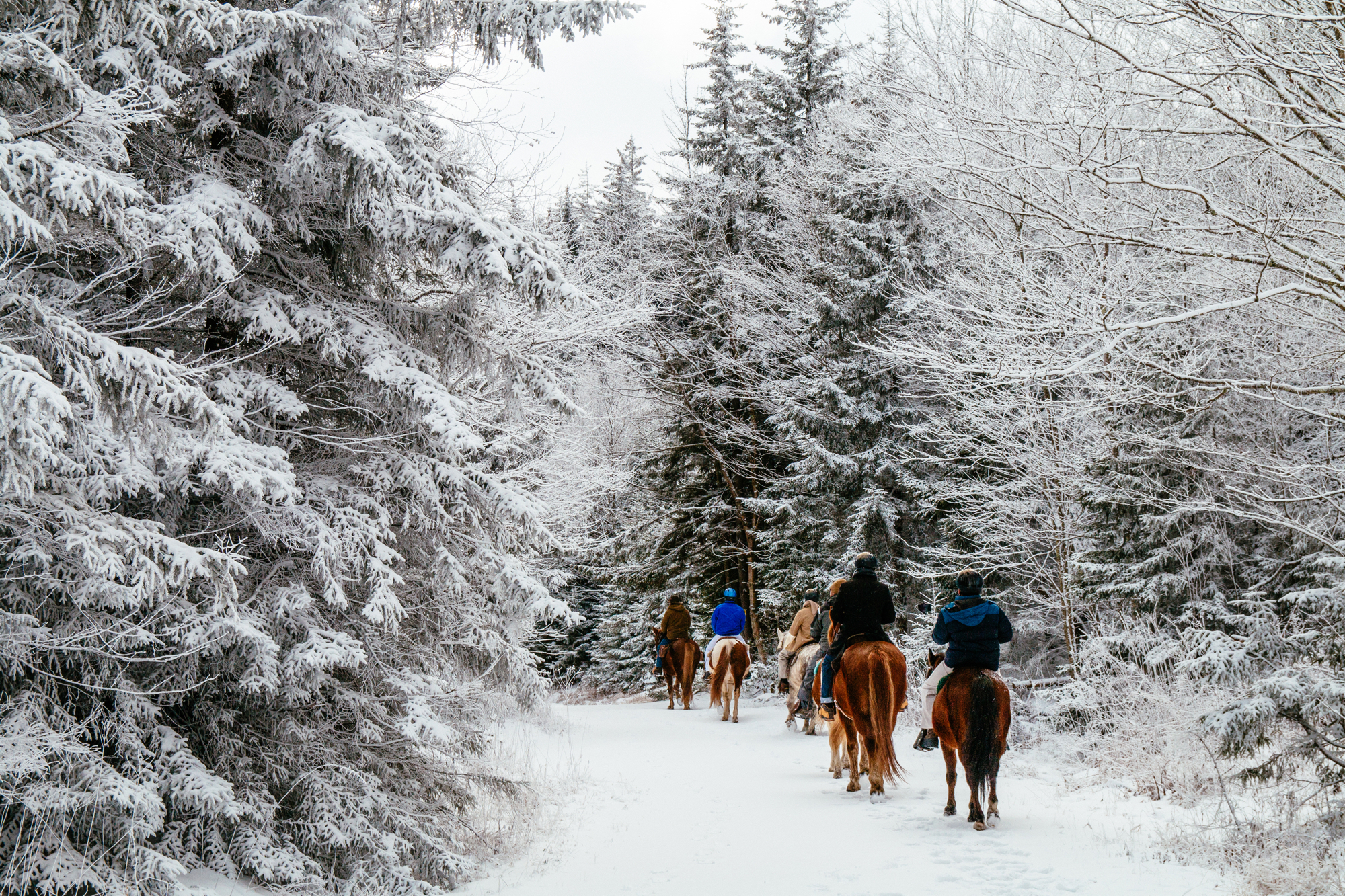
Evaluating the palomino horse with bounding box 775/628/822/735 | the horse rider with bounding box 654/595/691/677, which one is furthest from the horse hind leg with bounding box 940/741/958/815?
the horse rider with bounding box 654/595/691/677

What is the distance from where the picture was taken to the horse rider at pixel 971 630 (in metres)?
7.86

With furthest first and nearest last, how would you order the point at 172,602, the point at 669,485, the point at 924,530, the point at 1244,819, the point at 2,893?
the point at 669,485, the point at 924,530, the point at 1244,819, the point at 172,602, the point at 2,893

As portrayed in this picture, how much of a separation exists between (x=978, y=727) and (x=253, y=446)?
6075 mm

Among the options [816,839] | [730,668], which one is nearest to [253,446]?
[816,839]

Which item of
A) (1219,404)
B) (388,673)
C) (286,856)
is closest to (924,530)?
(1219,404)

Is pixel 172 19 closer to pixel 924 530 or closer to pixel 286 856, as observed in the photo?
pixel 286 856

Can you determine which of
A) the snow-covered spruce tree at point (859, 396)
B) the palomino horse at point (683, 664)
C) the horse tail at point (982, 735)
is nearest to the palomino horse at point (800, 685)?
the snow-covered spruce tree at point (859, 396)

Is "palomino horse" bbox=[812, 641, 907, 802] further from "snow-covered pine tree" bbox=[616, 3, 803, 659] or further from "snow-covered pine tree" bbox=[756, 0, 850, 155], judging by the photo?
"snow-covered pine tree" bbox=[756, 0, 850, 155]

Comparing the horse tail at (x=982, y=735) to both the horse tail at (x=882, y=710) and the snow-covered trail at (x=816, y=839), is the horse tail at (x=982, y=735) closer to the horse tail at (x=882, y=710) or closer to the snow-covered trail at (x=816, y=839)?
the snow-covered trail at (x=816, y=839)

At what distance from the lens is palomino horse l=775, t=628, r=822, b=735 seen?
14.2 meters

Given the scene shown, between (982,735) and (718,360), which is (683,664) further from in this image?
(982,735)

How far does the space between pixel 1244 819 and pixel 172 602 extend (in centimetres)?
749

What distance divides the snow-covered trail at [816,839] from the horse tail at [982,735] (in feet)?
1.63

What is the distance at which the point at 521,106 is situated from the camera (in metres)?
8.95
